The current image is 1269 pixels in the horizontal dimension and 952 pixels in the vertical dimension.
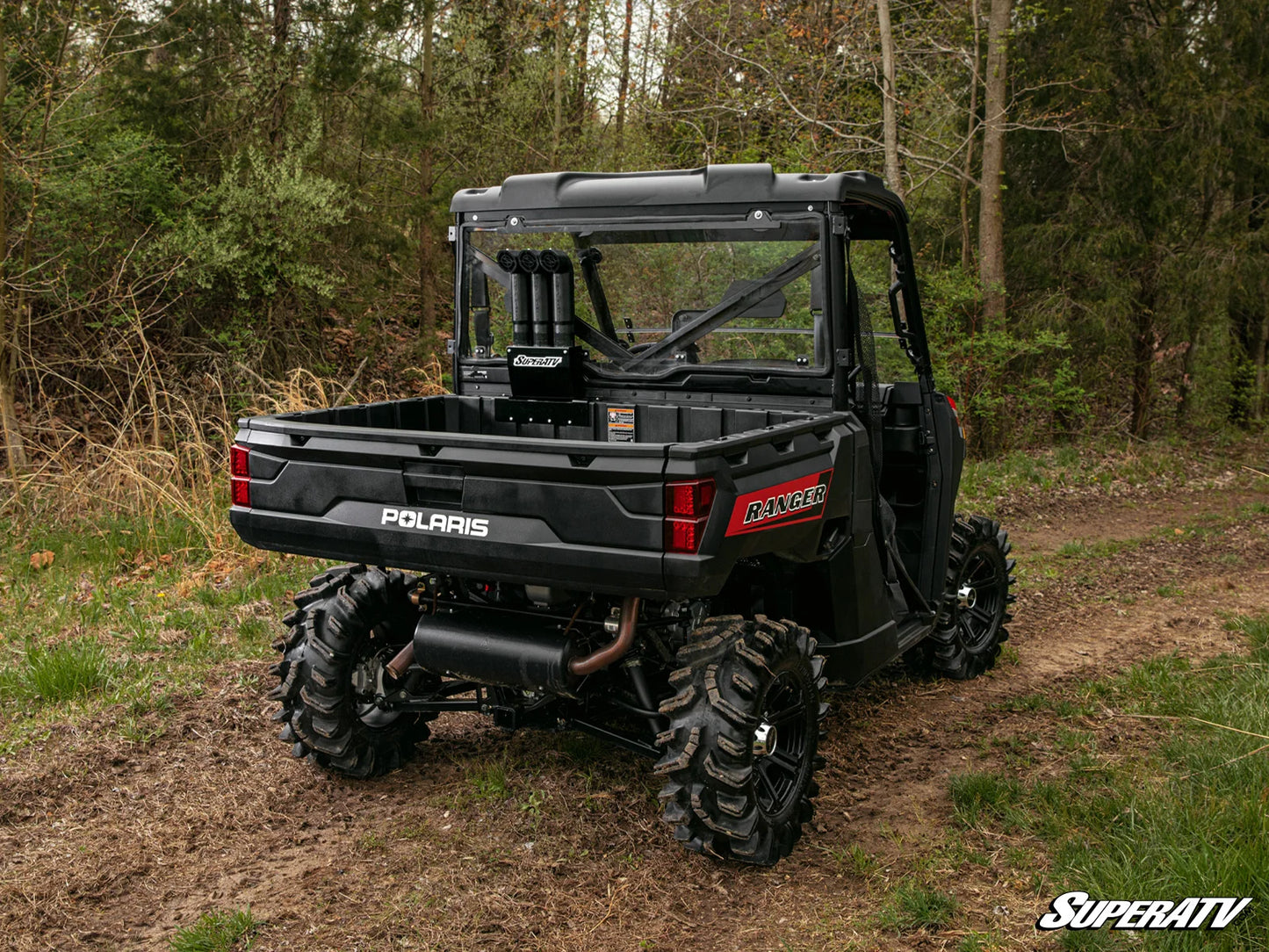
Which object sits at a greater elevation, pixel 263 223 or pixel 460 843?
pixel 263 223

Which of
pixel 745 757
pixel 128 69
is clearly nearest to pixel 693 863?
pixel 745 757

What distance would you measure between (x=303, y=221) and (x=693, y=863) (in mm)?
9366

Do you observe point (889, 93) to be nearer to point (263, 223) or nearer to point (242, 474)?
point (263, 223)

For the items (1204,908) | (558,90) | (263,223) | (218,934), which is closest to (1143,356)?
(558,90)

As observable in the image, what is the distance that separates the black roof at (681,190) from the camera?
4.00 meters

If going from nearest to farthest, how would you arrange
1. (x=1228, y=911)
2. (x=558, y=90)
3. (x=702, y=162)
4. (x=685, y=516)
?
1. (x=1228, y=911)
2. (x=685, y=516)
3. (x=558, y=90)
4. (x=702, y=162)

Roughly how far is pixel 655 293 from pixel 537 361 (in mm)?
619

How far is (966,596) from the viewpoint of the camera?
5.41 m

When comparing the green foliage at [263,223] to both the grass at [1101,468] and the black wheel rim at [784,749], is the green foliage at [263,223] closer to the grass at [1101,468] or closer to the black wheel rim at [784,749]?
the grass at [1101,468]

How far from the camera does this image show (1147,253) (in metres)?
12.3

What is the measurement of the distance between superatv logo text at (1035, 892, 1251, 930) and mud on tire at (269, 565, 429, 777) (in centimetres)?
244

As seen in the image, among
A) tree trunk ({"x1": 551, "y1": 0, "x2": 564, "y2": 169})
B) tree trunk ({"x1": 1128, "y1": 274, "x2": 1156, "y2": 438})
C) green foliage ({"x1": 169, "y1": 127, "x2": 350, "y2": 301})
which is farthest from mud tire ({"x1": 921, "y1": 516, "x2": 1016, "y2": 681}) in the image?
tree trunk ({"x1": 551, "y1": 0, "x2": 564, "y2": 169})

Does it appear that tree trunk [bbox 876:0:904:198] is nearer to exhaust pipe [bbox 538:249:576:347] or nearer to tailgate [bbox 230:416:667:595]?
exhaust pipe [bbox 538:249:576:347]

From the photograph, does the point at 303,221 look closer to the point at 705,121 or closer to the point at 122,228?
the point at 122,228
